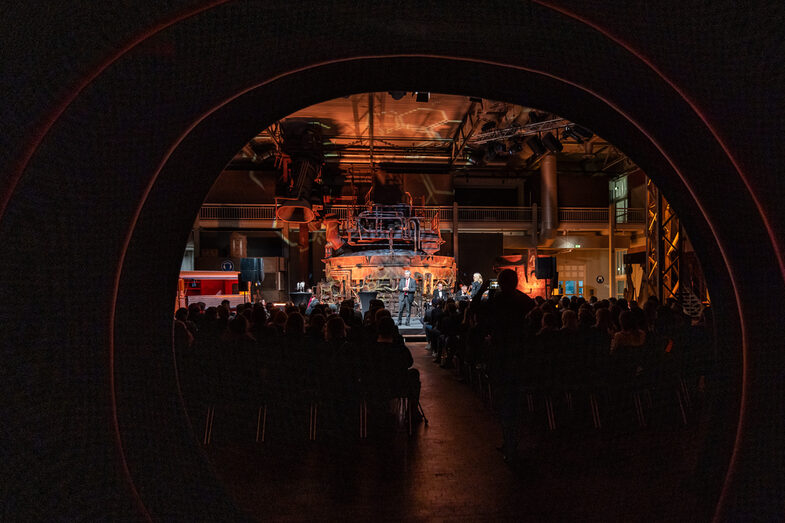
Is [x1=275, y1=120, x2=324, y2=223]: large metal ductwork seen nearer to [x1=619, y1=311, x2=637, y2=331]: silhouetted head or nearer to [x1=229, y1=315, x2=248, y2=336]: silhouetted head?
[x1=229, y1=315, x2=248, y2=336]: silhouetted head

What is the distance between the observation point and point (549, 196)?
20328 mm

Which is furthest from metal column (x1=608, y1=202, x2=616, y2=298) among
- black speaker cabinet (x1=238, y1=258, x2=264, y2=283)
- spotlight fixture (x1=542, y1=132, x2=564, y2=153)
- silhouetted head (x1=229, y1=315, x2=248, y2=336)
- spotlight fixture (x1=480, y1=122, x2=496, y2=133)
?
silhouetted head (x1=229, y1=315, x2=248, y2=336)

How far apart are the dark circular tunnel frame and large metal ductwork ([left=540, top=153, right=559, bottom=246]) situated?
18.7 metres

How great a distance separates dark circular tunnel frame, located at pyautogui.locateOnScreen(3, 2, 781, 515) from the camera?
7.07 feet

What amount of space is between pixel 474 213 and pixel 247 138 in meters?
20.0

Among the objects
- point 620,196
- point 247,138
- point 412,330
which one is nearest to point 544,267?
point 412,330

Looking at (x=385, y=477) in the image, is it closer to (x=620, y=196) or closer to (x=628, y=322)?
(x=628, y=322)

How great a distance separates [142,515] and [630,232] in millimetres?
23366

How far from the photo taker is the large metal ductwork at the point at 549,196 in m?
20.4

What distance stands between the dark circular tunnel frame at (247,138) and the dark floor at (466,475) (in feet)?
2.61

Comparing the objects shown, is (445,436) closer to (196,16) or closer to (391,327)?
(391,327)

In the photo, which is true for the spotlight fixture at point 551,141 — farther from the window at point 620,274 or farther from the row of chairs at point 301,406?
the window at point 620,274

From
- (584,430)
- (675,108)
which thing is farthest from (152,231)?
(584,430)

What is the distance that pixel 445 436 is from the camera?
14.0 ft
